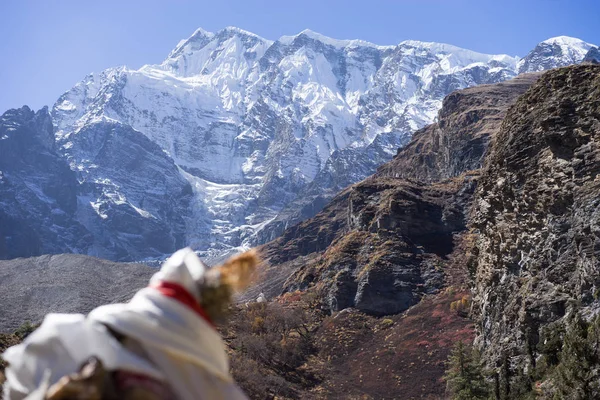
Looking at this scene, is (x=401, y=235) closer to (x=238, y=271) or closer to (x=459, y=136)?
(x=459, y=136)

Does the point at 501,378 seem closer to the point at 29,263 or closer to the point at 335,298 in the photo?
the point at 335,298

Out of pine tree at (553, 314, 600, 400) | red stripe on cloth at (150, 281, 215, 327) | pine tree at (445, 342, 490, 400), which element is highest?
red stripe on cloth at (150, 281, 215, 327)

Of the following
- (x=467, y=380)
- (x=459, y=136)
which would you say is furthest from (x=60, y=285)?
(x=467, y=380)

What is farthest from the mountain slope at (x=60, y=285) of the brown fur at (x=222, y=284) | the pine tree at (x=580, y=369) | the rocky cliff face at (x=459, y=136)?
the brown fur at (x=222, y=284)

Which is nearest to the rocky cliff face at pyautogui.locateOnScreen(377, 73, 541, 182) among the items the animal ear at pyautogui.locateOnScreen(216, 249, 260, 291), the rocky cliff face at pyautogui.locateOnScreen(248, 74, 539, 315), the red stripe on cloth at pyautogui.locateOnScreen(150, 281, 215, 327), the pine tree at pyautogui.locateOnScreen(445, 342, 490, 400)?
the rocky cliff face at pyautogui.locateOnScreen(248, 74, 539, 315)

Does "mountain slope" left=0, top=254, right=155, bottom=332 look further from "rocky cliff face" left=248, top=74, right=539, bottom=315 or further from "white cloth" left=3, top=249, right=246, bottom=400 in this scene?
"white cloth" left=3, top=249, right=246, bottom=400

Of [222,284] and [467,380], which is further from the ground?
[222,284]
